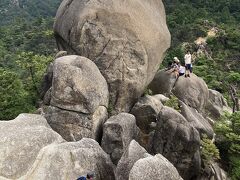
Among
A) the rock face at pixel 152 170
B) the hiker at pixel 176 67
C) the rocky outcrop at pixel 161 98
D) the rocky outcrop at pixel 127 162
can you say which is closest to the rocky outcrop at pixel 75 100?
the rocky outcrop at pixel 127 162

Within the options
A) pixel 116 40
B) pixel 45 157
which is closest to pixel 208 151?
pixel 116 40

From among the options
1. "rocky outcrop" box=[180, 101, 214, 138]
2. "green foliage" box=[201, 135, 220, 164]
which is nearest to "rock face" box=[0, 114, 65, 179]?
"green foliage" box=[201, 135, 220, 164]

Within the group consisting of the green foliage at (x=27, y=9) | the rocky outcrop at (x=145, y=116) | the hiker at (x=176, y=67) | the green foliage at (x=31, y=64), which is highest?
the hiker at (x=176, y=67)

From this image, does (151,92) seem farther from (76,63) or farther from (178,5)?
(178,5)

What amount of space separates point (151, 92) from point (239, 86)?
81.2ft

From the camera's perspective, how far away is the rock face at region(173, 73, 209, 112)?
19531mm

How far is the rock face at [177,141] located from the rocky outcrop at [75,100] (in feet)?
8.38

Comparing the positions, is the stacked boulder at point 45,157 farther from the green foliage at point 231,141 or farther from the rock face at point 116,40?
the green foliage at point 231,141

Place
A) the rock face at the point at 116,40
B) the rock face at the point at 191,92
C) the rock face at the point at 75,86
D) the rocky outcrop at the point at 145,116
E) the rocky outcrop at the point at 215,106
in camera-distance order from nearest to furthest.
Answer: the rock face at the point at 75,86 < the rock face at the point at 116,40 < the rocky outcrop at the point at 145,116 < the rock face at the point at 191,92 < the rocky outcrop at the point at 215,106

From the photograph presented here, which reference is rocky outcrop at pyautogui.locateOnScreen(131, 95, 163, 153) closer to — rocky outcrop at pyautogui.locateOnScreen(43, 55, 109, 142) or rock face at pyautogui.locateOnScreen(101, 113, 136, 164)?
rock face at pyautogui.locateOnScreen(101, 113, 136, 164)

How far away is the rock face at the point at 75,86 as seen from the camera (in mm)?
14422

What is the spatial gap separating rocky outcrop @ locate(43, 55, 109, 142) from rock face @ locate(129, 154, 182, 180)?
4.01 metres

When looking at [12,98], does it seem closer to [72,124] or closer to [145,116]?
[72,124]

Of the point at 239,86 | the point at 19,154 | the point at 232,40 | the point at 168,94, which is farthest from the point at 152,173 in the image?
the point at 232,40
